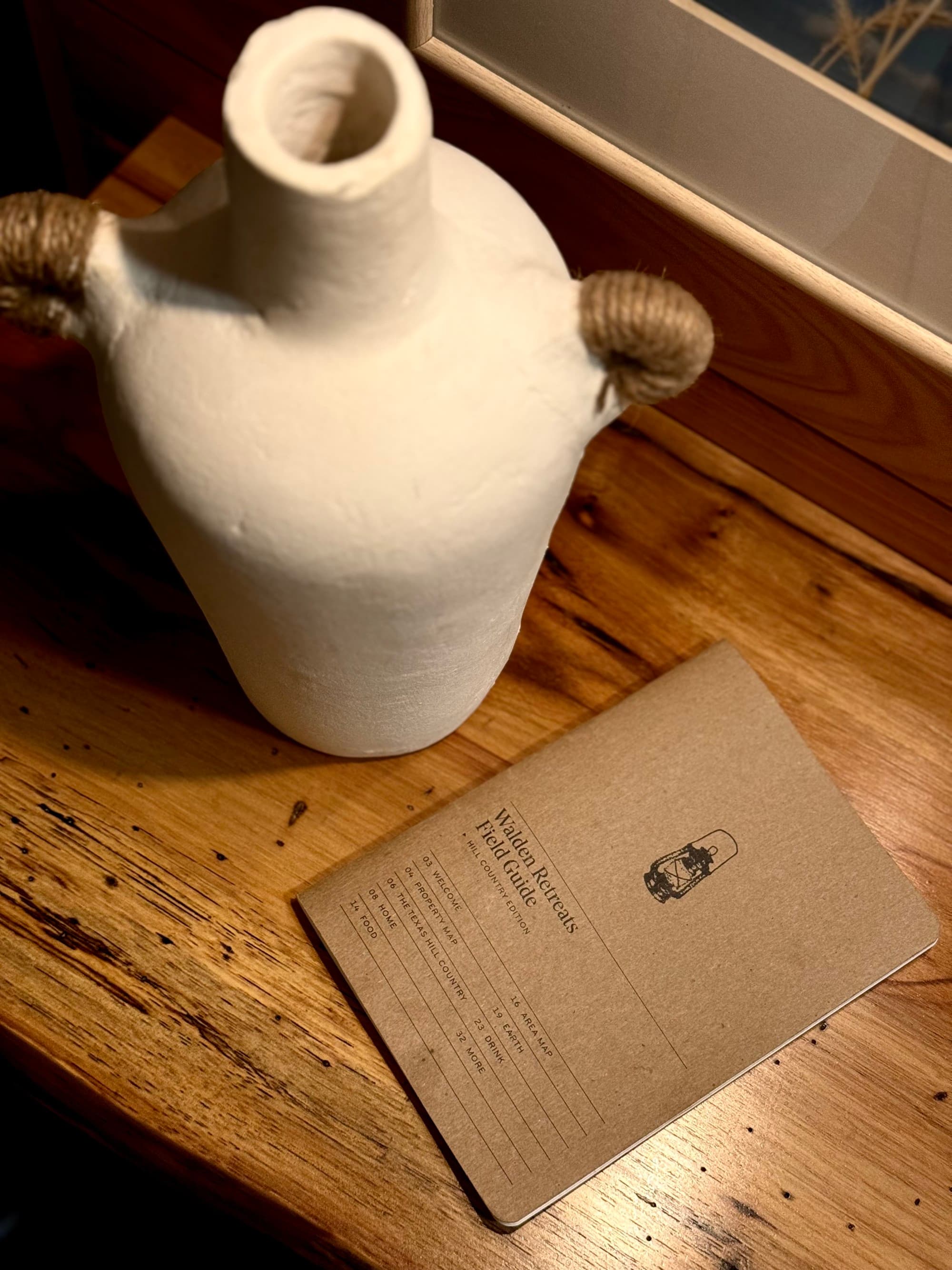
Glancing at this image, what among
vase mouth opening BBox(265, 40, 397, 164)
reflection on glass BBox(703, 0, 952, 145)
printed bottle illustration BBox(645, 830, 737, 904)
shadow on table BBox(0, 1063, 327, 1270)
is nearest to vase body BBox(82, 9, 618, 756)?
vase mouth opening BBox(265, 40, 397, 164)

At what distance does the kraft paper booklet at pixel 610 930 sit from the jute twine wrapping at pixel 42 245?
0.38 m

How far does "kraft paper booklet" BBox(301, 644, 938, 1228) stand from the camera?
26.5 inches

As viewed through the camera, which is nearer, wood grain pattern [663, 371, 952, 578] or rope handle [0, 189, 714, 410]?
rope handle [0, 189, 714, 410]

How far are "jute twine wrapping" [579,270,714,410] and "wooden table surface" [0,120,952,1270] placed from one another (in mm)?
316

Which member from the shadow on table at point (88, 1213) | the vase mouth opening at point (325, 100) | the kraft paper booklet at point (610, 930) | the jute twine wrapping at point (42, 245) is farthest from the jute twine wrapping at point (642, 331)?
the shadow on table at point (88, 1213)

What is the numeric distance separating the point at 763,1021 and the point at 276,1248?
392 millimetres

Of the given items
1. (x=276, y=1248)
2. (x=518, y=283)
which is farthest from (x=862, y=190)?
(x=276, y=1248)

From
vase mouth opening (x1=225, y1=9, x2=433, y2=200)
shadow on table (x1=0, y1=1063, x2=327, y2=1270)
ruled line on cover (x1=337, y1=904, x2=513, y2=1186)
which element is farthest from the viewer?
shadow on table (x1=0, y1=1063, x2=327, y2=1270)

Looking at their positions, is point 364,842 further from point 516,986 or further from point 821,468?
point 821,468

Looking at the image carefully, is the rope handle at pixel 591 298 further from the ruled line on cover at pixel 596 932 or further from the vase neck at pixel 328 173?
the ruled line on cover at pixel 596 932

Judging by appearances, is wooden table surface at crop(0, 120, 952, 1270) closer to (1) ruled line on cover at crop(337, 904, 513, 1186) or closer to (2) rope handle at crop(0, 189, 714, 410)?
(1) ruled line on cover at crop(337, 904, 513, 1186)

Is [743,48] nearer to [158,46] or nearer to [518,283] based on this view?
[518,283]

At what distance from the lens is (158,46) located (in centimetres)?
90

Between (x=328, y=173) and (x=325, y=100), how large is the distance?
0.06m
